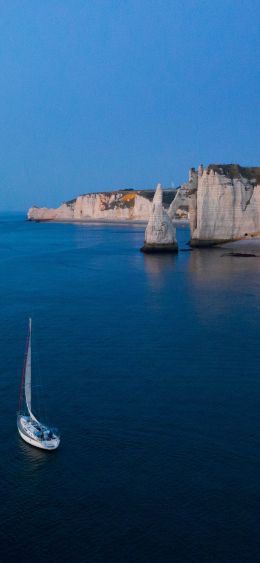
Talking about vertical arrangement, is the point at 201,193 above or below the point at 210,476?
above

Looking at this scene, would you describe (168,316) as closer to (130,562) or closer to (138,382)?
(138,382)

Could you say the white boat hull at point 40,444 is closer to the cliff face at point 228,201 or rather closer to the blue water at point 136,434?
the blue water at point 136,434

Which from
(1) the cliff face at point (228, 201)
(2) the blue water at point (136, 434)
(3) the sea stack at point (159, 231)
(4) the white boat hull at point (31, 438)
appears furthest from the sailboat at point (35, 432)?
(1) the cliff face at point (228, 201)

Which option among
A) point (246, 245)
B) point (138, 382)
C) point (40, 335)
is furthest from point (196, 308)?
point (246, 245)

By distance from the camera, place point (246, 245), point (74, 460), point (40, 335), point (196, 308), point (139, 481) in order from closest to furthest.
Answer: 1. point (139, 481)
2. point (74, 460)
3. point (40, 335)
4. point (196, 308)
5. point (246, 245)

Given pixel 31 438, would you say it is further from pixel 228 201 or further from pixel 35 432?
pixel 228 201

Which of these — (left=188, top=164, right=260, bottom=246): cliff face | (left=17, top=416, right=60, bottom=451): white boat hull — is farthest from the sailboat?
(left=188, top=164, right=260, bottom=246): cliff face

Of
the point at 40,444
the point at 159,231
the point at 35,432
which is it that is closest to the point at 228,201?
the point at 159,231
